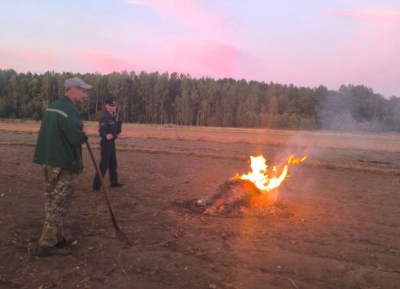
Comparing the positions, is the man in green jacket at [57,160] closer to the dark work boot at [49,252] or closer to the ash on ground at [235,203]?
the dark work boot at [49,252]

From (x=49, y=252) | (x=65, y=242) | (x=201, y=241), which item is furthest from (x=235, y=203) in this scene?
(x=49, y=252)

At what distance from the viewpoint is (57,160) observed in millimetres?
4832

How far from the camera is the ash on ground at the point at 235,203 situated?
727 centimetres

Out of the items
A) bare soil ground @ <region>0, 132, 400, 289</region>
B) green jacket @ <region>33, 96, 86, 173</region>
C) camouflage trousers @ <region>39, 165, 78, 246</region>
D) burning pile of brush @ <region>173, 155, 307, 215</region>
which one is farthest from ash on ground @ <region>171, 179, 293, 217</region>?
green jacket @ <region>33, 96, 86, 173</region>

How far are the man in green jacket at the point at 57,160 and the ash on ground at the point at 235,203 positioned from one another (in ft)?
9.47

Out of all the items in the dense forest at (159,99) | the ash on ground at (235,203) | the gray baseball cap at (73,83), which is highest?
the dense forest at (159,99)

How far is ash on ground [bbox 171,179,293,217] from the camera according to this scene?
7.27 meters

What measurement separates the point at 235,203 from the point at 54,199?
12.3 ft

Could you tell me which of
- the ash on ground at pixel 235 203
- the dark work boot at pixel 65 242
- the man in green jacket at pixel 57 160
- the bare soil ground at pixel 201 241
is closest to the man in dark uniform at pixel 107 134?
the bare soil ground at pixel 201 241

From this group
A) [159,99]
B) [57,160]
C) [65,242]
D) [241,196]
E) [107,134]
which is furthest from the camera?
[159,99]

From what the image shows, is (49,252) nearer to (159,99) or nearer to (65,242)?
(65,242)

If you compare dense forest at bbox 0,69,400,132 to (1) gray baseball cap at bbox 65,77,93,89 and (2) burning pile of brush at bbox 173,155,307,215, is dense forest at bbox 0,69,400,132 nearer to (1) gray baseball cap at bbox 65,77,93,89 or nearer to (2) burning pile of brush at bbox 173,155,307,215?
(2) burning pile of brush at bbox 173,155,307,215

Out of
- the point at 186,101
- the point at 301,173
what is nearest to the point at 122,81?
the point at 186,101

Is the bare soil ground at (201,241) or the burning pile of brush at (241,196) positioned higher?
the burning pile of brush at (241,196)
